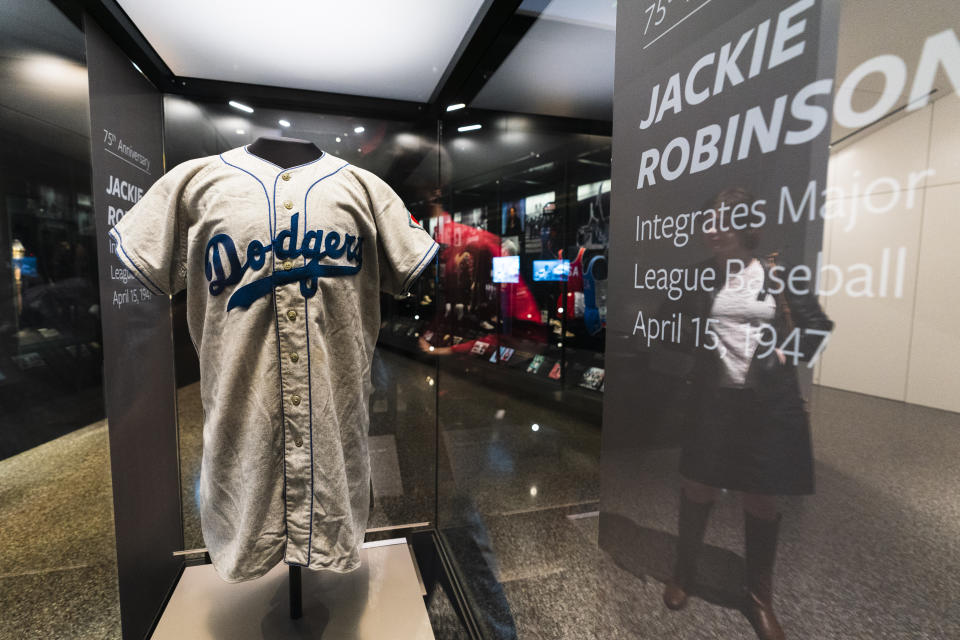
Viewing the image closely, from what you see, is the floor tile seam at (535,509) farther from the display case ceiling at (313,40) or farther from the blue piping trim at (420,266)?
the display case ceiling at (313,40)

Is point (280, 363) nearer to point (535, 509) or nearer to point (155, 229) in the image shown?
point (155, 229)

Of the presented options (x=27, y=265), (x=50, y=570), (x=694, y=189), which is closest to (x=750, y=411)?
(x=694, y=189)

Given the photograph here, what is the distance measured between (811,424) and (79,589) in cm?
274

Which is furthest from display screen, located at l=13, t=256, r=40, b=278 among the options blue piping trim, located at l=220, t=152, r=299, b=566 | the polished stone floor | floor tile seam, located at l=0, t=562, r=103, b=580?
blue piping trim, located at l=220, t=152, r=299, b=566

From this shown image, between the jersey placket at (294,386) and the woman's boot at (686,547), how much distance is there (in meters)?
0.93

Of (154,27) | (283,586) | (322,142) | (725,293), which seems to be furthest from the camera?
(322,142)

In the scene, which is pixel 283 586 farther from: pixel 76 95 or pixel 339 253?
pixel 76 95

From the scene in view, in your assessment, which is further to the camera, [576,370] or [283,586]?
[283,586]

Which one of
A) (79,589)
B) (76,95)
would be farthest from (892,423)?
(76,95)

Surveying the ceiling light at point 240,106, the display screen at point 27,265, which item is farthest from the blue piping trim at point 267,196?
the display screen at point 27,265

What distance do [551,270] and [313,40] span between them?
122cm

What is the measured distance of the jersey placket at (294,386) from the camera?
1.24m

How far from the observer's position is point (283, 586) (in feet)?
5.84

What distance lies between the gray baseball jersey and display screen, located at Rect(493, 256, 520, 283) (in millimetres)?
626
